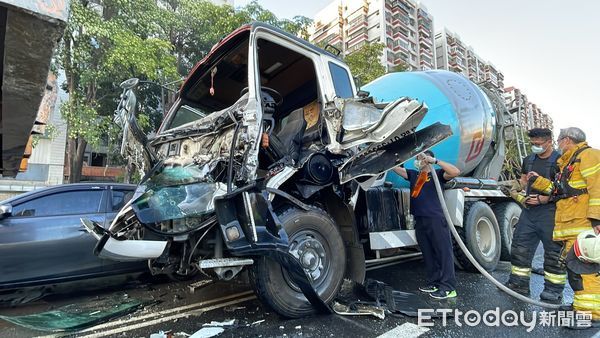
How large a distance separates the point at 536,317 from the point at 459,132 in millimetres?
2768

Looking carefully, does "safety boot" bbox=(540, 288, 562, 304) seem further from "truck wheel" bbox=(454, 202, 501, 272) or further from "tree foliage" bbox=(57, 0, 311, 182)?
"tree foliage" bbox=(57, 0, 311, 182)

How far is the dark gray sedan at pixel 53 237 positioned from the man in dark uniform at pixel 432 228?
3.45m

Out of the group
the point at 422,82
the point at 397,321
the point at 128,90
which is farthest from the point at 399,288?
the point at 128,90

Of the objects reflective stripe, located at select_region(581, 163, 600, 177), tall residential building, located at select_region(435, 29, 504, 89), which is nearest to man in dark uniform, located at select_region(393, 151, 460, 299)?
reflective stripe, located at select_region(581, 163, 600, 177)

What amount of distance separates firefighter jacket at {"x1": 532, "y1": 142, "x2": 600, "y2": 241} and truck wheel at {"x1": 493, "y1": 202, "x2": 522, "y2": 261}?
209cm

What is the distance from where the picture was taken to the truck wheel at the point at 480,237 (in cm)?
482

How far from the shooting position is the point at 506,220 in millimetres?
5629

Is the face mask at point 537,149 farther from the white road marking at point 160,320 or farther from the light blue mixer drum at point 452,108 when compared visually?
the white road marking at point 160,320

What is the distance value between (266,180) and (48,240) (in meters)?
2.66

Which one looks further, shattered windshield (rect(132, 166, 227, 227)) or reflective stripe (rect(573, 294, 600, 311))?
reflective stripe (rect(573, 294, 600, 311))

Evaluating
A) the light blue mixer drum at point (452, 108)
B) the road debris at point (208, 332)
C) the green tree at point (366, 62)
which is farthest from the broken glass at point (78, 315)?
the green tree at point (366, 62)

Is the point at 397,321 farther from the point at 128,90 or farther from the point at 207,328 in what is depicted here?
the point at 128,90

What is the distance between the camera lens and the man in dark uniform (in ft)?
12.2

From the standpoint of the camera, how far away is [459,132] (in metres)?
5.14
